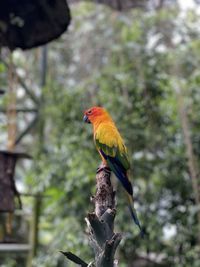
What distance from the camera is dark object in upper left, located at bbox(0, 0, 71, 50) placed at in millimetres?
4613

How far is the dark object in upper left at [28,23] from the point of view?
4.61 metres

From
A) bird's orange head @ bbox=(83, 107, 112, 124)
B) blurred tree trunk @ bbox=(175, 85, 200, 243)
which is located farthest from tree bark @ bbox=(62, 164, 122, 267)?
blurred tree trunk @ bbox=(175, 85, 200, 243)

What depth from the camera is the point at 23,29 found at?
489cm

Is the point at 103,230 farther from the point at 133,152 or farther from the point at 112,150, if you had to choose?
the point at 133,152

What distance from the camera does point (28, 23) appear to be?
4.86 meters

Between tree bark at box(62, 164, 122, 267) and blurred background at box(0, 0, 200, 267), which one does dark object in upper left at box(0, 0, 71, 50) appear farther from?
tree bark at box(62, 164, 122, 267)

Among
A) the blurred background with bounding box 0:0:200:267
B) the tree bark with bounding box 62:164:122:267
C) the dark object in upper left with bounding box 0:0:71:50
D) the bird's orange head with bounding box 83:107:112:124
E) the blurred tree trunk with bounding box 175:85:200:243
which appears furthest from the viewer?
the blurred background with bounding box 0:0:200:267

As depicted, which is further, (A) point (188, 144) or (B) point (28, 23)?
(A) point (188, 144)

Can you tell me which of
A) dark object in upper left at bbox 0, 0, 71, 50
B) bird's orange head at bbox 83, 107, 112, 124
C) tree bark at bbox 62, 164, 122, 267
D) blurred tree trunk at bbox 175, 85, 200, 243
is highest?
dark object in upper left at bbox 0, 0, 71, 50

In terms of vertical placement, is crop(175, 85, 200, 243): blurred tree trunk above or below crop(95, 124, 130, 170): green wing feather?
above

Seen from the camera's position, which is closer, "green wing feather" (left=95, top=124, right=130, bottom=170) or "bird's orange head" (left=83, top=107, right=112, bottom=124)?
→ "green wing feather" (left=95, top=124, right=130, bottom=170)

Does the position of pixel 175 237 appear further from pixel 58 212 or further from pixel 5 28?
pixel 5 28

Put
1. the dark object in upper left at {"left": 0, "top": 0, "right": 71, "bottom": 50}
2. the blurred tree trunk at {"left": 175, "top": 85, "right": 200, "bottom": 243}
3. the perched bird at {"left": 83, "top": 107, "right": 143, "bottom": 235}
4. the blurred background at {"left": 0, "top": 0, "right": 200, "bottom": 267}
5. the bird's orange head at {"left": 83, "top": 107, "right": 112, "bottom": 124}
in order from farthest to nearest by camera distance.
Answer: the blurred background at {"left": 0, "top": 0, "right": 200, "bottom": 267}
the blurred tree trunk at {"left": 175, "top": 85, "right": 200, "bottom": 243}
the dark object in upper left at {"left": 0, "top": 0, "right": 71, "bottom": 50}
the bird's orange head at {"left": 83, "top": 107, "right": 112, "bottom": 124}
the perched bird at {"left": 83, "top": 107, "right": 143, "bottom": 235}

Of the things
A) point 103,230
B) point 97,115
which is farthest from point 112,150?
point 103,230
